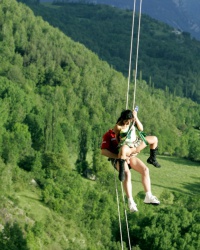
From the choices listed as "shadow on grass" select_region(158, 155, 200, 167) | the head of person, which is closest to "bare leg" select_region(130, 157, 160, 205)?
the head of person

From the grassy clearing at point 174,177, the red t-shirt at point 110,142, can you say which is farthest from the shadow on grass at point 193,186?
the red t-shirt at point 110,142

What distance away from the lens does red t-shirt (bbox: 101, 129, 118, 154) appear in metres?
24.0

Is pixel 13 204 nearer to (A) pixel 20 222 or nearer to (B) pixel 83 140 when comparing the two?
(A) pixel 20 222

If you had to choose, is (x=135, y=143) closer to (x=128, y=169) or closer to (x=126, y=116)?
(x=128, y=169)

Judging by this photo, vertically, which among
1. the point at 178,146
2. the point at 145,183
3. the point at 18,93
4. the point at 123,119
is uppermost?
the point at 123,119

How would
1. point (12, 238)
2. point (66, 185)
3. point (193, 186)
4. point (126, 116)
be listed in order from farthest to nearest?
point (193, 186) < point (66, 185) < point (12, 238) < point (126, 116)

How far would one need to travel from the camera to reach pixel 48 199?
90938mm

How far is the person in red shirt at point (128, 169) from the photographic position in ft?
76.6

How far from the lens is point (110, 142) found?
24.1m

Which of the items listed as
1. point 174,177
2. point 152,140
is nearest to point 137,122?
point 152,140

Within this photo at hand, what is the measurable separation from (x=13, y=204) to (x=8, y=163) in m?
30.2

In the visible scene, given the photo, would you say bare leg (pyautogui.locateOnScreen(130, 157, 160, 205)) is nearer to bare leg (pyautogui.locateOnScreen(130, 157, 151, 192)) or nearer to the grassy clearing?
bare leg (pyautogui.locateOnScreen(130, 157, 151, 192))

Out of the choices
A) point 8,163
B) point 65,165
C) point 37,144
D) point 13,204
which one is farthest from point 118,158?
point 37,144

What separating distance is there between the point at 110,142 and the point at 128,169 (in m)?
1.21
